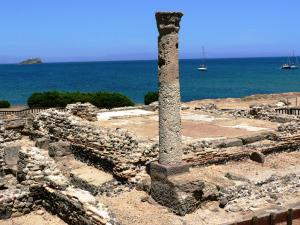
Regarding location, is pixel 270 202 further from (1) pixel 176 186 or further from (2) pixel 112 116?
(2) pixel 112 116

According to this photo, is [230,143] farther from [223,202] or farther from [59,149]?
[59,149]

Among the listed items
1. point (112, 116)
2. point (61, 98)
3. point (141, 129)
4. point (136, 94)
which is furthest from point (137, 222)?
point (136, 94)

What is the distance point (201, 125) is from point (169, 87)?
7.07 metres

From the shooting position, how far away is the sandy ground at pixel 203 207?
1029cm

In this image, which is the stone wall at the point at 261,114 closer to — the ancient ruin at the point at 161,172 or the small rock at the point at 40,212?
the ancient ruin at the point at 161,172

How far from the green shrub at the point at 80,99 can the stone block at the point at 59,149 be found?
567 inches

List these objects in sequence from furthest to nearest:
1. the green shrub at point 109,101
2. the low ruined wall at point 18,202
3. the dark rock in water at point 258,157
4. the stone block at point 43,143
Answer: the green shrub at point 109,101 → the stone block at point 43,143 → the dark rock in water at point 258,157 → the low ruined wall at point 18,202

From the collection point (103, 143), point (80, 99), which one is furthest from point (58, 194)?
point (80, 99)

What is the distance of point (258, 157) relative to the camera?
14297 mm

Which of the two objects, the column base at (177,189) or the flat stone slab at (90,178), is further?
the flat stone slab at (90,178)

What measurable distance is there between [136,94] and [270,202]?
6728 centimetres

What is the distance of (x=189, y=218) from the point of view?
10.5 meters

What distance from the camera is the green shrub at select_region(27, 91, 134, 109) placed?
29891mm

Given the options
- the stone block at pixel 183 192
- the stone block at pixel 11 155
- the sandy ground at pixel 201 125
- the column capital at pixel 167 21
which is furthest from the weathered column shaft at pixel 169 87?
the stone block at pixel 11 155
